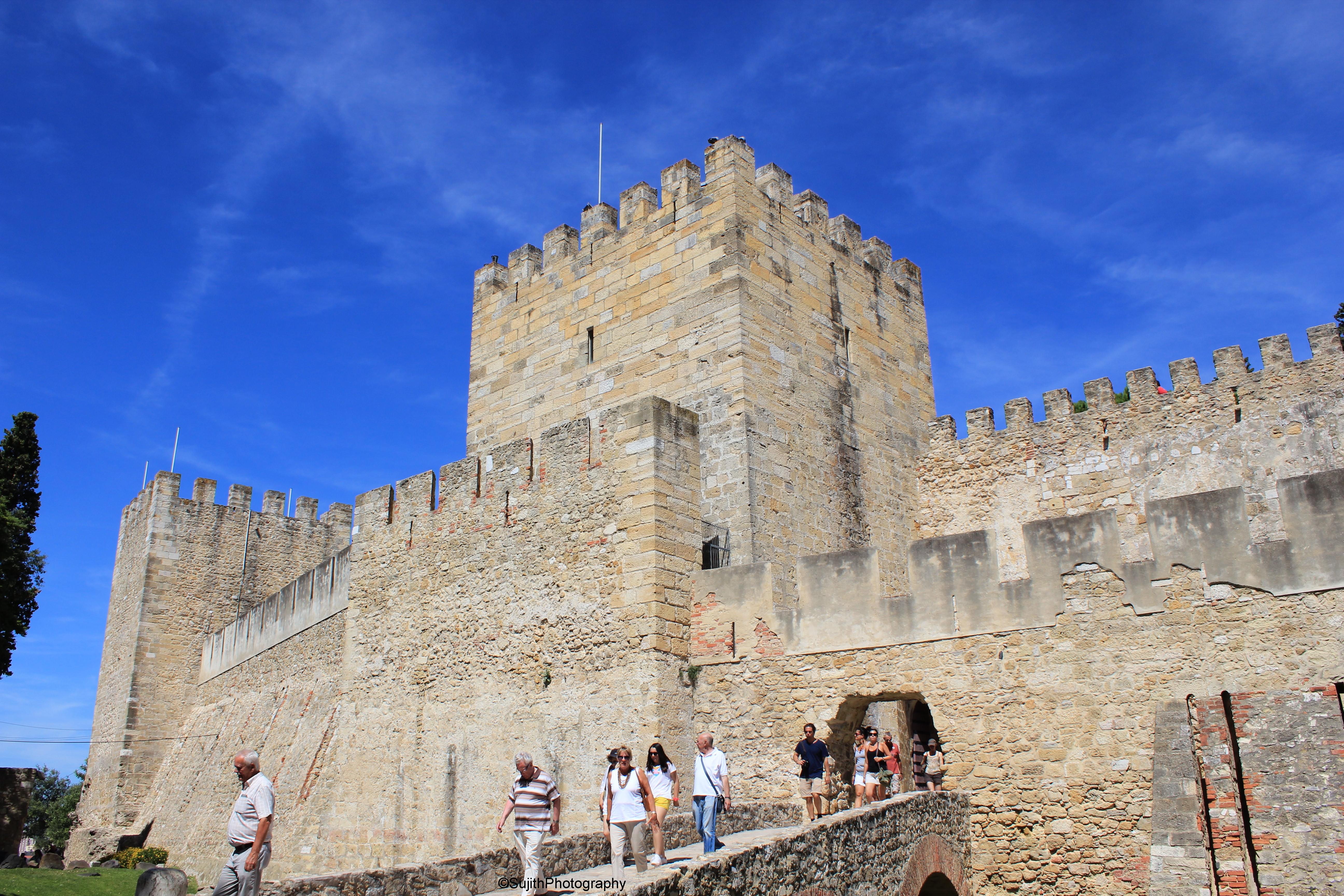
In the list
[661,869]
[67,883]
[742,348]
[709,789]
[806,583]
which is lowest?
[67,883]

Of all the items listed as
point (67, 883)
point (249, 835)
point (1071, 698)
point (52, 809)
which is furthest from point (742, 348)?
point (52, 809)

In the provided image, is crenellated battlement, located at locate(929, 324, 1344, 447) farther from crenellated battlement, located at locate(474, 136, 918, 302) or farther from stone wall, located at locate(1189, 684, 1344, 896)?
stone wall, located at locate(1189, 684, 1344, 896)

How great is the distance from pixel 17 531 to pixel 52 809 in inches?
2123

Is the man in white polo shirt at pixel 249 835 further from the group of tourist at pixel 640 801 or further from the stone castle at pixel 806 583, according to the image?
the stone castle at pixel 806 583

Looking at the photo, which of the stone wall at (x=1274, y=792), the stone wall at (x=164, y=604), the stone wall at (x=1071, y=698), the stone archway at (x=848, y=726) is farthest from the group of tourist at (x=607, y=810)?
the stone wall at (x=164, y=604)

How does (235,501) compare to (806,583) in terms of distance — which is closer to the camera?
(806,583)

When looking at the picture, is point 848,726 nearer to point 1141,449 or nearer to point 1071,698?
point 1071,698

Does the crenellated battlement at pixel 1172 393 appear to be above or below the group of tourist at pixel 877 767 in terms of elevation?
above

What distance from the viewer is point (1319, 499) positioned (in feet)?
30.1

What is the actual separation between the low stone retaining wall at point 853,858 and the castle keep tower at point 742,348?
10.6 feet

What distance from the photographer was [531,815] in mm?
7438

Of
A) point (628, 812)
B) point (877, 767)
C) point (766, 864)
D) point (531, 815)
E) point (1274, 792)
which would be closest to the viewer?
point (531, 815)

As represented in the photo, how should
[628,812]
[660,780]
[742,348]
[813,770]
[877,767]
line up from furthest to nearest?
[742,348]
[877,767]
[813,770]
[660,780]
[628,812]

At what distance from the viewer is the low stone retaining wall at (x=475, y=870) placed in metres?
6.82
